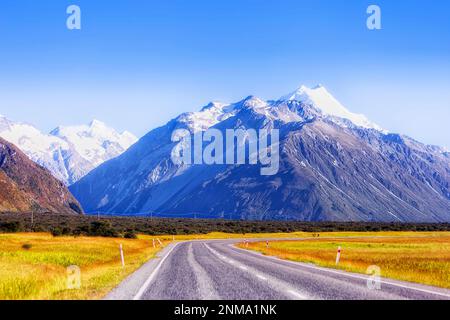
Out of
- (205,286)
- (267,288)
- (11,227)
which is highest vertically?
(267,288)

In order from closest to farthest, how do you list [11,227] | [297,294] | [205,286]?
[297,294] → [205,286] → [11,227]

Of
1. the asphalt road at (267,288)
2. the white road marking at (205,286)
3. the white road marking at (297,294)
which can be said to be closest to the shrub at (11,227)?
the white road marking at (205,286)

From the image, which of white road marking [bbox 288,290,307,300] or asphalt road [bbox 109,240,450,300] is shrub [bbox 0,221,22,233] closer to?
asphalt road [bbox 109,240,450,300]

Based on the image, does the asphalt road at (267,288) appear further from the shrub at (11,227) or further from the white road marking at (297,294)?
the shrub at (11,227)

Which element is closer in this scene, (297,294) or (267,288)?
(297,294)

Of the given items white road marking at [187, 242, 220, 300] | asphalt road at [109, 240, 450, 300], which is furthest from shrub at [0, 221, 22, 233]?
asphalt road at [109, 240, 450, 300]

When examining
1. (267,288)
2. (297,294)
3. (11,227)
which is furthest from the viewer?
(11,227)

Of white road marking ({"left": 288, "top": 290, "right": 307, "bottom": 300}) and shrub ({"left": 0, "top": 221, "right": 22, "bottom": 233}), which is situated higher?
white road marking ({"left": 288, "top": 290, "right": 307, "bottom": 300})

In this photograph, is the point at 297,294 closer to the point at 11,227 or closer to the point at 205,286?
the point at 205,286

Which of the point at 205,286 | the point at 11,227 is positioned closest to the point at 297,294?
the point at 205,286

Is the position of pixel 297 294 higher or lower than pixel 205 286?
higher

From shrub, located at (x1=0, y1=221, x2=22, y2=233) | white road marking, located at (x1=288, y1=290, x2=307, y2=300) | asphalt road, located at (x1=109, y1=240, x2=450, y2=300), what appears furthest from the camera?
shrub, located at (x1=0, y1=221, x2=22, y2=233)

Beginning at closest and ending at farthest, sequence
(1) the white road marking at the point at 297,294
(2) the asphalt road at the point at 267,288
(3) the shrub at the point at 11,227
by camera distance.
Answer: (1) the white road marking at the point at 297,294, (2) the asphalt road at the point at 267,288, (3) the shrub at the point at 11,227
